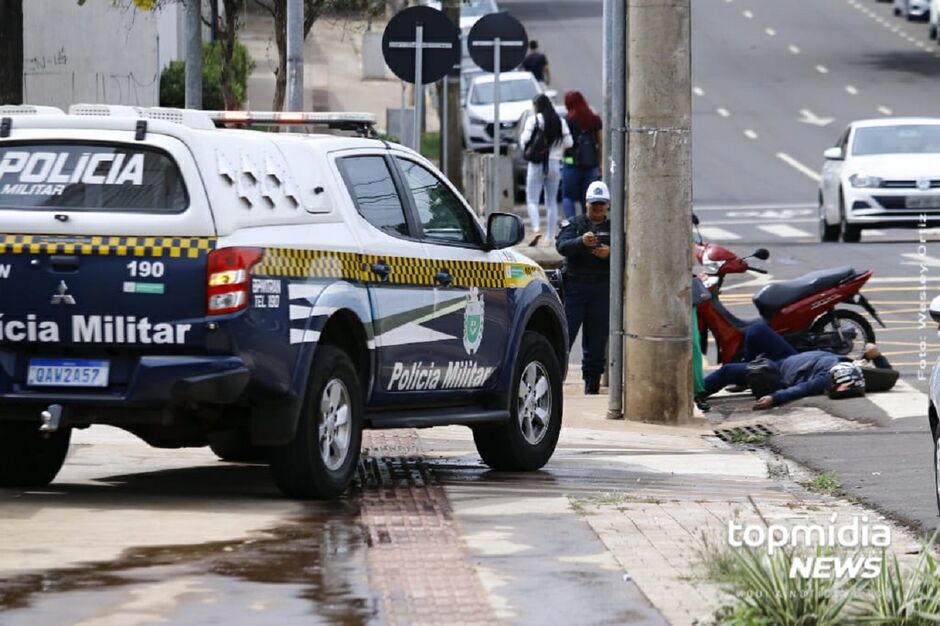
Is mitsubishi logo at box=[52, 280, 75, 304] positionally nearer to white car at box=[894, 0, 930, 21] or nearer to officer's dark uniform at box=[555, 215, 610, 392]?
officer's dark uniform at box=[555, 215, 610, 392]

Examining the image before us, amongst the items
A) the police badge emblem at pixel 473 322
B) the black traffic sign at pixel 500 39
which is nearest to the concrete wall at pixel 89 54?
the black traffic sign at pixel 500 39

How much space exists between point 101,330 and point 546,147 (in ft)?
56.1

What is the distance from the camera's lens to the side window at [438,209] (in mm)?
12188

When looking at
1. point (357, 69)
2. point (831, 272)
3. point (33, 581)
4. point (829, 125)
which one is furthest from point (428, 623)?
point (357, 69)

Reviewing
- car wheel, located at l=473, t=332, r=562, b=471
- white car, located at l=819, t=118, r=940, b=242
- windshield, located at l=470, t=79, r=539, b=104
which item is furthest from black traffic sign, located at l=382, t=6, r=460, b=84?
windshield, located at l=470, t=79, r=539, b=104

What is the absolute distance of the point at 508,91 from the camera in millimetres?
41906

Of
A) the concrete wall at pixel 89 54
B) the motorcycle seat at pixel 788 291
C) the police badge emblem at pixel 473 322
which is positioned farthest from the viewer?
the concrete wall at pixel 89 54

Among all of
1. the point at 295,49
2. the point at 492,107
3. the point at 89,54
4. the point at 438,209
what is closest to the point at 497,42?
the point at 295,49

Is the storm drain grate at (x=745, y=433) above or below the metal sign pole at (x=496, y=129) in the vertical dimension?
below

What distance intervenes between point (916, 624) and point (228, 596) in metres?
2.47

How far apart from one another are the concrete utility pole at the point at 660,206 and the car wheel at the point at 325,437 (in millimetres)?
5031

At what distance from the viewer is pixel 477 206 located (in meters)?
29.5

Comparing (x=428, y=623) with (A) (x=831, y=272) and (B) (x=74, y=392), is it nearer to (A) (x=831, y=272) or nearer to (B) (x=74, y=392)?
(B) (x=74, y=392)

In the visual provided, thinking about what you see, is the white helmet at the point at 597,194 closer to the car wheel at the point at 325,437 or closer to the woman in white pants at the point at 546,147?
the car wheel at the point at 325,437
